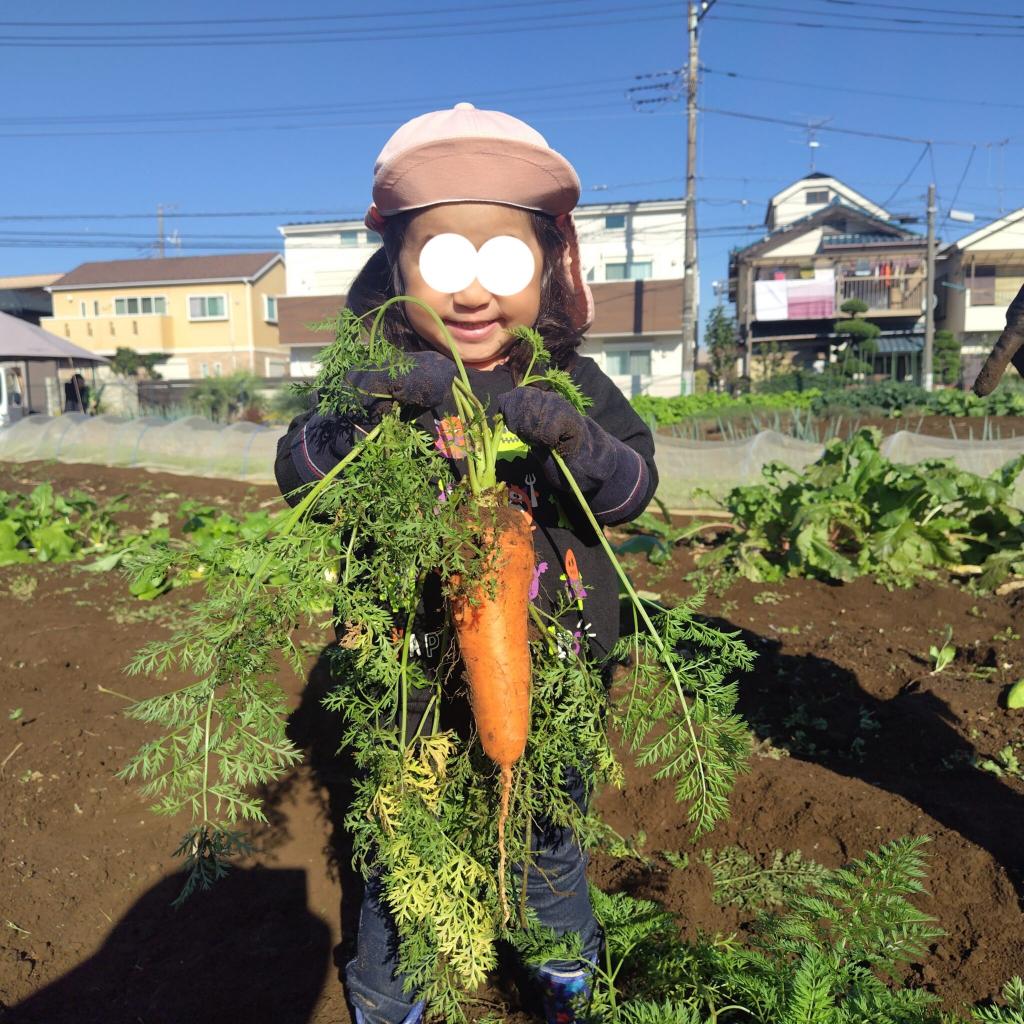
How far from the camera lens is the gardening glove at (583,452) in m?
1.52

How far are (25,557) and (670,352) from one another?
2858 cm

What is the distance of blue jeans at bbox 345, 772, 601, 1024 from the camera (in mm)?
1890

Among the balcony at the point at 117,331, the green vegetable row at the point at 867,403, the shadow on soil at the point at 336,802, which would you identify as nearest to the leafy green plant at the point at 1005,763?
the shadow on soil at the point at 336,802

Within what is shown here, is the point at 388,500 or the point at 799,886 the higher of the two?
the point at 388,500

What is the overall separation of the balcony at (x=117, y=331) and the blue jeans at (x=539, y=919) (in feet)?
132

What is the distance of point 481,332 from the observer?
76.0 inches

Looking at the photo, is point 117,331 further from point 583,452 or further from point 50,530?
point 583,452

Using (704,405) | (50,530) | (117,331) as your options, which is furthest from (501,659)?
(117,331)

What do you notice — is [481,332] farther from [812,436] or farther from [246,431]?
[246,431]

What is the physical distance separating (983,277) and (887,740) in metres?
38.0

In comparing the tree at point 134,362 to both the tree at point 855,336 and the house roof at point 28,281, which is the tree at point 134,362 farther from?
the tree at point 855,336

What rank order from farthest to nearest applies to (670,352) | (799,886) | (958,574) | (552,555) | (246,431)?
(670,352) < (246,431) < (958,574) < (799,886) < (552,555)

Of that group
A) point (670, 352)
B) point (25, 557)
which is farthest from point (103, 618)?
point (670, 352)

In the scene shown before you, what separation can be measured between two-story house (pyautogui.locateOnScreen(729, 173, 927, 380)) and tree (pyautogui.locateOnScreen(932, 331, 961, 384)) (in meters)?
1.57
